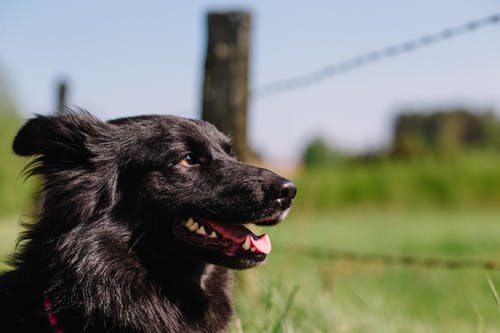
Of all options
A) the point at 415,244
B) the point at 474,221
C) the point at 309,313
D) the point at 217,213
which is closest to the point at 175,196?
the point at 217,213

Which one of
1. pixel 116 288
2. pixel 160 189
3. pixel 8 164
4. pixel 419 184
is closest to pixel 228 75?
pixel 160 189

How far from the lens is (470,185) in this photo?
2577 centimetres

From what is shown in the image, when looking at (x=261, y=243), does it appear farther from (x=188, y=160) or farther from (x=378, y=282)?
(x=378, y=282)

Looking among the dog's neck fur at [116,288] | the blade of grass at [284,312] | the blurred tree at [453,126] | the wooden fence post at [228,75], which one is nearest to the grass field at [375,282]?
the blade of grass at [284,312]

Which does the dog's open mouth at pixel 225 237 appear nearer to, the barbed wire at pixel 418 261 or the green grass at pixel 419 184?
the barbed wire at pixel 418 261

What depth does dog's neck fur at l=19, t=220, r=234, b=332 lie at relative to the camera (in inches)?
114

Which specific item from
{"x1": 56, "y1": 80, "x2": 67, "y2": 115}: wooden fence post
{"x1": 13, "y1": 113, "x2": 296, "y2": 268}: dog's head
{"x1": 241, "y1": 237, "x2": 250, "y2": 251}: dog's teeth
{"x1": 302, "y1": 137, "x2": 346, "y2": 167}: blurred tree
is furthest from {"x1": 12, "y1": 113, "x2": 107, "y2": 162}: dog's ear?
{"x1": 302, "y1": 137, "x2": 346, "y2": 167}: blurred tree

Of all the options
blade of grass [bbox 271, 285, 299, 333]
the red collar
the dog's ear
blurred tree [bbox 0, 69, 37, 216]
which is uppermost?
the dog's ear

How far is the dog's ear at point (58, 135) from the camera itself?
300 centimetres

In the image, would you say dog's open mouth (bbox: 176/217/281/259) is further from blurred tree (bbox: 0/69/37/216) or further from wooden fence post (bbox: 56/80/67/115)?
blurred tree (bbox: 0/69/37/216)

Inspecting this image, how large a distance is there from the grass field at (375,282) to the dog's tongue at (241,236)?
0.59 metres

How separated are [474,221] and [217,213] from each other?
17.9m

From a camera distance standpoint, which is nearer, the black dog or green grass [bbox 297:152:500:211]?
the black dog

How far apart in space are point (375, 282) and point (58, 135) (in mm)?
7423
